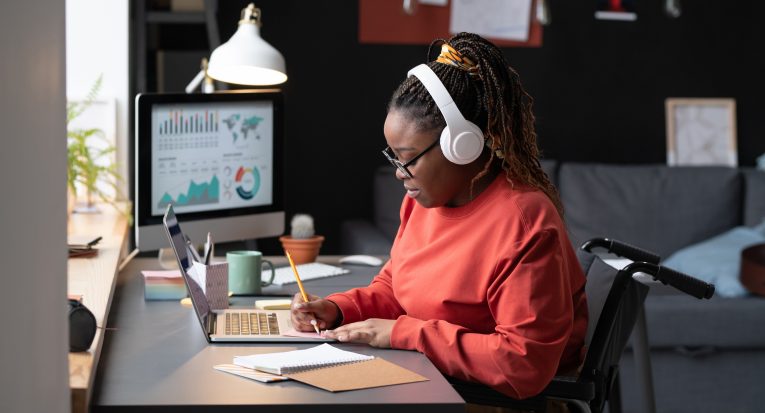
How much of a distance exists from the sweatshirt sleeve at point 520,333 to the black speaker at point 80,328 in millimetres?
549

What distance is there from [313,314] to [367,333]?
0.18 meters

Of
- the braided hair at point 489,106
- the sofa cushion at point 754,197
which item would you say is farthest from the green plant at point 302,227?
A: the sofa cushion at point 754,197

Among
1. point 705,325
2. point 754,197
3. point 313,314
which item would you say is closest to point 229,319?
point 313,314

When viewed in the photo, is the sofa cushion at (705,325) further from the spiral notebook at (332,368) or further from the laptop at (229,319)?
the spiral notebook at (332,368)

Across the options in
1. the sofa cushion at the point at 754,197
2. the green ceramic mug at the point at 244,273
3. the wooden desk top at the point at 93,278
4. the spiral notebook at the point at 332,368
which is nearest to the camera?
the wooden desk top at the point at 93,278

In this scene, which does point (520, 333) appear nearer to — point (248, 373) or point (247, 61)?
point (248, 373)

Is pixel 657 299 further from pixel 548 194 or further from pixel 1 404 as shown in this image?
pixel 1 404

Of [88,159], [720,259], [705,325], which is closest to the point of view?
[88,159]

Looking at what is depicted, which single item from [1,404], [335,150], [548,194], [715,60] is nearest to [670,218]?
[715,60]

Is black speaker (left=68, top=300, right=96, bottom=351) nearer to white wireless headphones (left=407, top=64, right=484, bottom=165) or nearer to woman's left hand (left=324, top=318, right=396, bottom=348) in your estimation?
woman's left hand (left=324, top=318, right=396, bottom=348)

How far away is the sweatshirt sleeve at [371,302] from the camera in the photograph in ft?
6.72

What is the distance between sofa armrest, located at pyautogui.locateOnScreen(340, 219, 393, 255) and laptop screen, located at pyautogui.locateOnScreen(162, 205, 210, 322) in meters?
1.67

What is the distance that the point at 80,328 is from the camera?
1.59m

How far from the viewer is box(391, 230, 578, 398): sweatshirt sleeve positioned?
1714 mm
